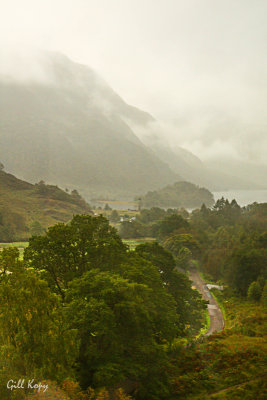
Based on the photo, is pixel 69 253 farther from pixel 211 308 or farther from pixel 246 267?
pixel 246 267

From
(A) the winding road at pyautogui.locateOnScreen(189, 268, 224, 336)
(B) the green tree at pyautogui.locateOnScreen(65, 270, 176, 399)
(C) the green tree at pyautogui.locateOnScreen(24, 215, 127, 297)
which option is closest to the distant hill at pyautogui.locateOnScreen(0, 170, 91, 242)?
(A) the winding road at pyautogui.locateOnScreen(189, 268, 224, 336)

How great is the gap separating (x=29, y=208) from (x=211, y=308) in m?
75.8

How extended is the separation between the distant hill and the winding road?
131 feet

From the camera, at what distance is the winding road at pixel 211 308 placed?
102ft

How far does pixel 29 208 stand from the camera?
3858 inches

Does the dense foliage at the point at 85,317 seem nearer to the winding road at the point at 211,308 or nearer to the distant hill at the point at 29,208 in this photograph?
the winding road at the point at 211,308

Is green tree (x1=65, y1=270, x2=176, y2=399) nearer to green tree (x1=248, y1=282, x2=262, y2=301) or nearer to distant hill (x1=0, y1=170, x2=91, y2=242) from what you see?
green tree (x1=248, y1=282, x2=262, y2=301)

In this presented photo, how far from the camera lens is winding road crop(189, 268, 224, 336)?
31050 millimetres

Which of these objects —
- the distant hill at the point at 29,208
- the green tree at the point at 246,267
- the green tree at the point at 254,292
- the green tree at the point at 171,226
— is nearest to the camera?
the green tree at the point at 254,292

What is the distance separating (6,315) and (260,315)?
28.2 m

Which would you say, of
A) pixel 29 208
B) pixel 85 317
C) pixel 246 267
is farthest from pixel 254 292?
pixel 29 208

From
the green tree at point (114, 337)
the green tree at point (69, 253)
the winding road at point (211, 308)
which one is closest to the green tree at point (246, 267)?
the winding road at point (211, 308)

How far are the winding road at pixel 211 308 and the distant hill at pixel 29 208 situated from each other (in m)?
40.1

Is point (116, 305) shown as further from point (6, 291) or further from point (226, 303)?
point (226, 303)
